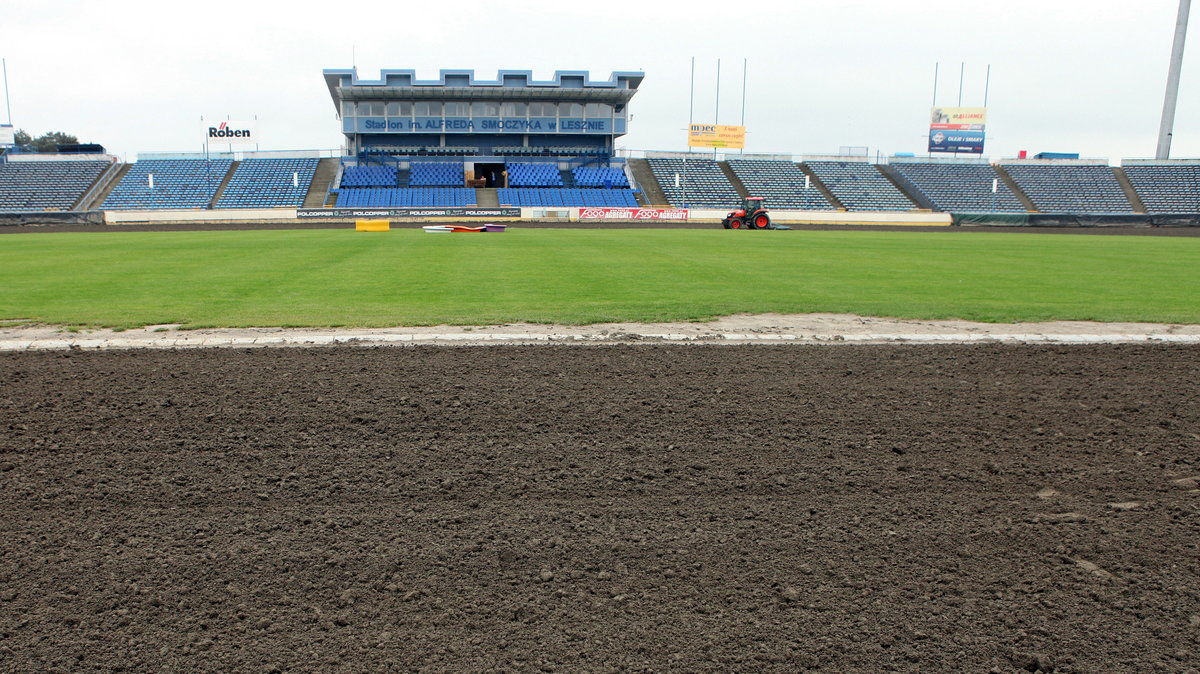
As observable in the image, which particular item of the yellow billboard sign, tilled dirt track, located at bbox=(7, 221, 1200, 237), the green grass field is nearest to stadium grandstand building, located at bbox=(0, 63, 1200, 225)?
the yellow billboard sign

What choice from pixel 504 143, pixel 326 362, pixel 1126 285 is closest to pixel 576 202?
pixel 504 143

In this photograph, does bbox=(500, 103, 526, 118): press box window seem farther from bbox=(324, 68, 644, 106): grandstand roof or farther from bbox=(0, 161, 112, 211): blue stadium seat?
bbox=(0, 161, 112, 211): blue stadium seat

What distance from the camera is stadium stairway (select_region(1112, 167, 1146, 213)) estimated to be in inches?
2516

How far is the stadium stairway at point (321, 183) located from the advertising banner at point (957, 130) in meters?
60.2

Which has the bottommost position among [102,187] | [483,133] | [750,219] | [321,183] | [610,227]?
[610,227]

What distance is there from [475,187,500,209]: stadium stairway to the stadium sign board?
7.82 meters

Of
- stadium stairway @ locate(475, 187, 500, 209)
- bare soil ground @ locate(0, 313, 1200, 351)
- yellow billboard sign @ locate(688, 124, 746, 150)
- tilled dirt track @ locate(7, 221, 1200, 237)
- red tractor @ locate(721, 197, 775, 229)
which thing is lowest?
bare soil ground @ locate(0, 313, 1200, 351)

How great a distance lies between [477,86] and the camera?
204 ft

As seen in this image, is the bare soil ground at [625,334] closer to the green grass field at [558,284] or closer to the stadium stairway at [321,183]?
the green grass field at [558,284]

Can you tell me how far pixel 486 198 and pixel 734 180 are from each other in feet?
77.4

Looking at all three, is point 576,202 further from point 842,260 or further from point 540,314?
point 540,314

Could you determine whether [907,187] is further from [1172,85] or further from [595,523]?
[595,523]

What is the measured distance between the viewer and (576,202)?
61.2m

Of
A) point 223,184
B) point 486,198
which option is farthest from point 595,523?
point 223,184
